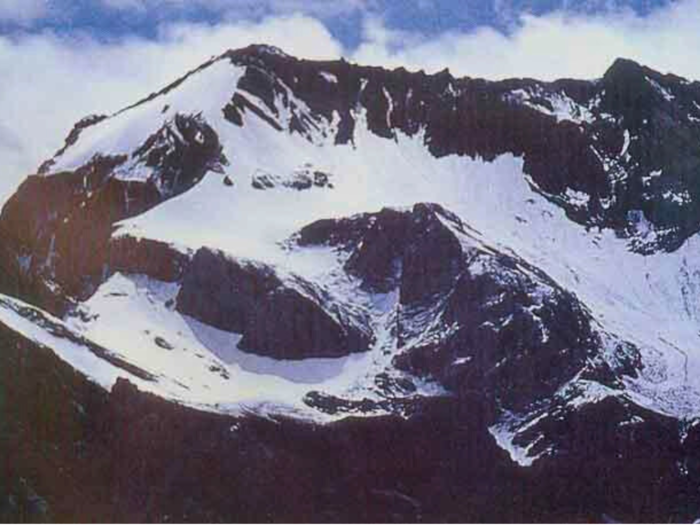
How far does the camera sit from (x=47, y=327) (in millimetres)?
186250

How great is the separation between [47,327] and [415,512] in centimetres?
3519

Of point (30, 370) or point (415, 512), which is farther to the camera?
point (415, 512)

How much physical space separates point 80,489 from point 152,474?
38.0 ft

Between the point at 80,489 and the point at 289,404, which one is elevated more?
the point at 289,404

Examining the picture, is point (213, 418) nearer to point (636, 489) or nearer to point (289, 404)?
point (289, 404)

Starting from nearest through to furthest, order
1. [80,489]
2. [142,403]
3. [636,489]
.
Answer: [80,489]
[142,403]
[636,489]

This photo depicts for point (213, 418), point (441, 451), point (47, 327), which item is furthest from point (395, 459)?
point (47, 327)

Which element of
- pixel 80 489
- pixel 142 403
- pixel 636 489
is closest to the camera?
pixel 80 489

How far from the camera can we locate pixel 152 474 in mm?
180125

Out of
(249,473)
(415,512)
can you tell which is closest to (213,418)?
(249,473)

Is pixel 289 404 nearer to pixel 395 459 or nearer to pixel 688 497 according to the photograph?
pixel 395 459

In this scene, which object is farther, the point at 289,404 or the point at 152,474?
the point at 289,404

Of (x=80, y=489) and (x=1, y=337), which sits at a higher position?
(x=1, y=337)

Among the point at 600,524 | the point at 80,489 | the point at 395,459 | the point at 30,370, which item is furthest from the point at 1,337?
the point at 600,524
